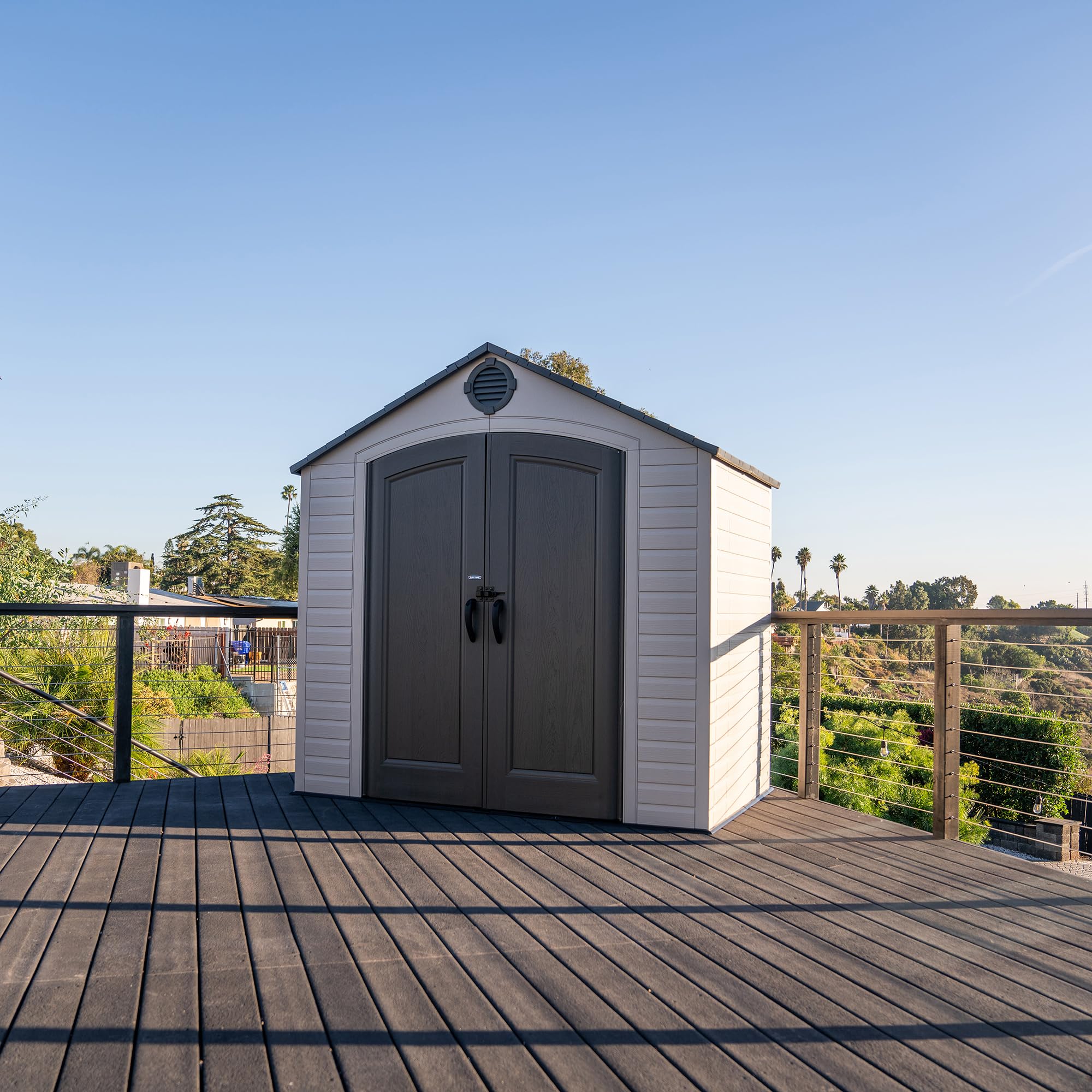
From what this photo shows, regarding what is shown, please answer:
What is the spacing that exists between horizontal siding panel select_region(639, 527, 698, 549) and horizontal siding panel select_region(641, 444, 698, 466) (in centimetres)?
30

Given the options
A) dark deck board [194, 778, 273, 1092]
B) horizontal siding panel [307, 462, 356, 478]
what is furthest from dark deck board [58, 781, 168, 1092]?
horizontal siding panel [307, 462, 356, 478]

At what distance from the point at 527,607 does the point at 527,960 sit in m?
1.83

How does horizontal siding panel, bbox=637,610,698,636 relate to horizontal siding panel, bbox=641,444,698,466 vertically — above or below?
below

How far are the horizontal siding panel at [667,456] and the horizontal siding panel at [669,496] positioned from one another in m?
0.11

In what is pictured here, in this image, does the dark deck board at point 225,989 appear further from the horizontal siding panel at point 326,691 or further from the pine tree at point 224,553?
the pine tree at point 224,553

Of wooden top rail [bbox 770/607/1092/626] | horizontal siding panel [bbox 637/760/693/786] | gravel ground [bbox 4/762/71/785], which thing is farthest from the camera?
gravel ground [bbox 4/762/71/785]

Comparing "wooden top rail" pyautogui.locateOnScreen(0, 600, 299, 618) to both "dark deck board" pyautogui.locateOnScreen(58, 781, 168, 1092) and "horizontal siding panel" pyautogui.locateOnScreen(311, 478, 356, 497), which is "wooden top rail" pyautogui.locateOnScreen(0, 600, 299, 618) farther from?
"dark deck board" pyautogui.locateOnScreen(58, 781, 168, 1092)

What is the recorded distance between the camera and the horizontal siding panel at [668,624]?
3.56 metres

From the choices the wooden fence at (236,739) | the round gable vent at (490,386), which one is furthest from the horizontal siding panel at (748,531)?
the wooden fence at (236,739)

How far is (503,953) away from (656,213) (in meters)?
10.6

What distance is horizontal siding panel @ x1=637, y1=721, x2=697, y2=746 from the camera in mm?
3529

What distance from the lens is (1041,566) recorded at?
135 feet

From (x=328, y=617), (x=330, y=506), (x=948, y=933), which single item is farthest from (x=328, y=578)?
(x=948, y=933)

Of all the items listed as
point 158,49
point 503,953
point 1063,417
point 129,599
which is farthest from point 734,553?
point 1063,417
